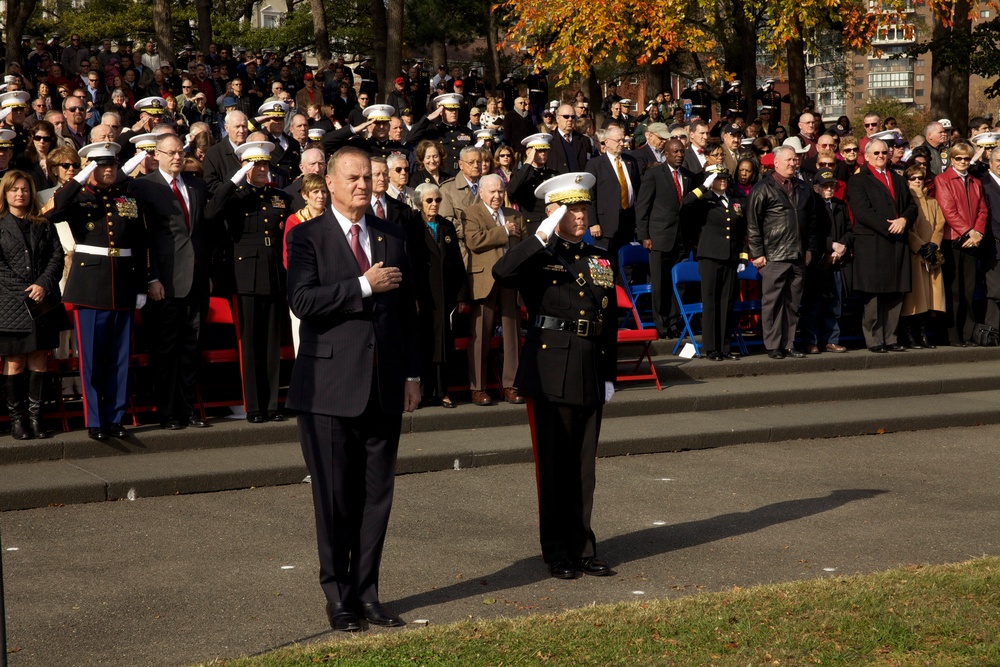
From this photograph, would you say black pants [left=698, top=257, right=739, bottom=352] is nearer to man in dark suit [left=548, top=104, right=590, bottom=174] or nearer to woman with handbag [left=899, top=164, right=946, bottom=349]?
woman with handbag [left=899, top=164, right=946, bottom=349]

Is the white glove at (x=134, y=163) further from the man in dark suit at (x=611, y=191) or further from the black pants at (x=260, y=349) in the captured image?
the man in dark suit at (x=611, y=191)

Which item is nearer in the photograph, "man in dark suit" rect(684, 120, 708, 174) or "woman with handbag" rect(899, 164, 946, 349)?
"woman with handbag" rect(899, 164, 946, 349)

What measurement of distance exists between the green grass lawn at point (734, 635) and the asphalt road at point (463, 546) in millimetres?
401

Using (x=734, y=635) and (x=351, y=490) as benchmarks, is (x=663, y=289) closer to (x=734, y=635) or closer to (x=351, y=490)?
(x=351, y=490)

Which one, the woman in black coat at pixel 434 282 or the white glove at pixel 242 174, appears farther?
the woman in black coat at pixel 434 282

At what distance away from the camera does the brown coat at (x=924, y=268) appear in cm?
1477

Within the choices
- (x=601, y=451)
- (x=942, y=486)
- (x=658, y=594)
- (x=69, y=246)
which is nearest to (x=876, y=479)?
(x=942, y=486)

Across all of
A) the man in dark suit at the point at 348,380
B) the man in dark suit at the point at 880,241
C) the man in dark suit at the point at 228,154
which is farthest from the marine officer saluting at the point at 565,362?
the man in dark suit at the point at 880,241

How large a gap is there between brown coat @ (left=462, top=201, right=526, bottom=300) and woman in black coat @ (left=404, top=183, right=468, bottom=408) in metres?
0.15

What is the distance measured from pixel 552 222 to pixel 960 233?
A: 915 centimetres

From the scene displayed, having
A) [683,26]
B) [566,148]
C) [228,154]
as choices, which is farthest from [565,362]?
[683,26]

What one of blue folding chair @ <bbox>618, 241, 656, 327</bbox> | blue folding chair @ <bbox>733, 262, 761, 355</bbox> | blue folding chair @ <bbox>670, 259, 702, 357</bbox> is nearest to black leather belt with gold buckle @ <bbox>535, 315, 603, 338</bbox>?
blue folding chair @ <bbox>670, 259, 702, 357</bbox>

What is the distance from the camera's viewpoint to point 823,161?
48.8 ft

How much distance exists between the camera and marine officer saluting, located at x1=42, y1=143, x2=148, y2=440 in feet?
32.0
